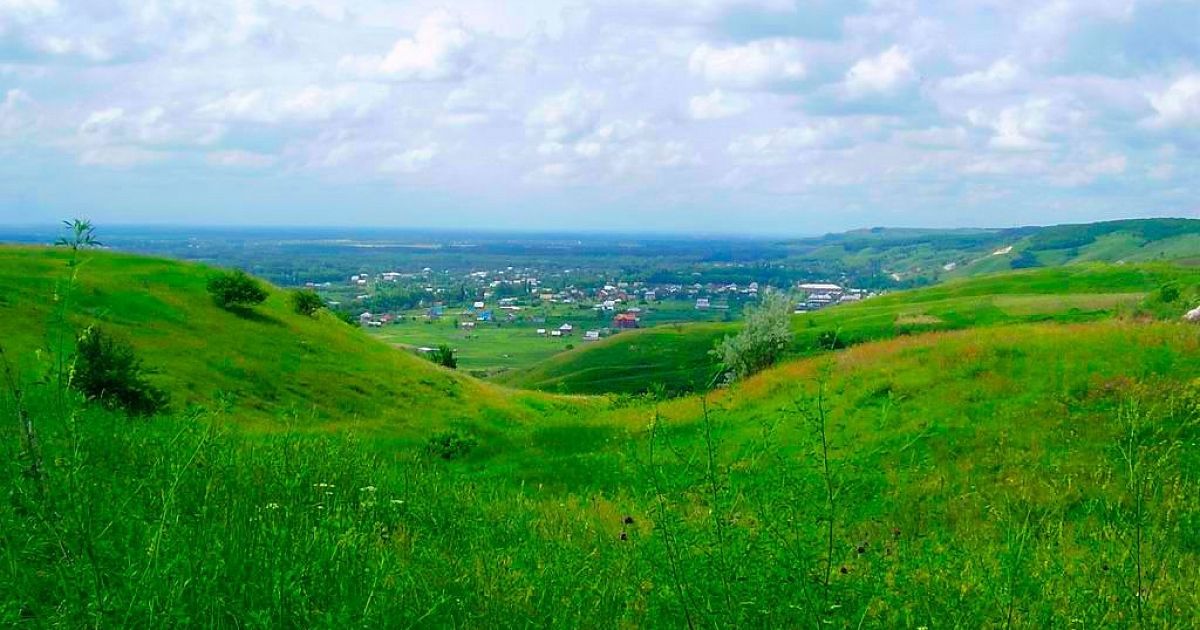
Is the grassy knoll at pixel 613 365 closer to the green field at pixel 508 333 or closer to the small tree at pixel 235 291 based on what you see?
the green field at pixel 508 333

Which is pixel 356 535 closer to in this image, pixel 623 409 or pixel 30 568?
pixel 30 568

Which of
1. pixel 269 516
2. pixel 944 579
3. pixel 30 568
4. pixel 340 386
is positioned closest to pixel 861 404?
pixel 944 579

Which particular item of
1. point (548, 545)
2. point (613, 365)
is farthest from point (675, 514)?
point (613, 365)

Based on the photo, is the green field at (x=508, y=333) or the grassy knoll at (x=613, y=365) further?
the green field at (x=508, y=333)

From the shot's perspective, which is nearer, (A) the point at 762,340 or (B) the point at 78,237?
(B) the point at 78,237

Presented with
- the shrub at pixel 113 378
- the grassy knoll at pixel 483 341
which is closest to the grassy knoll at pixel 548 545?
the shrub at pixel 113 378

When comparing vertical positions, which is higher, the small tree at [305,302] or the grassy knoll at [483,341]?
the small tree at [305,302]

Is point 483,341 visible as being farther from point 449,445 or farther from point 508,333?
point 449,445
